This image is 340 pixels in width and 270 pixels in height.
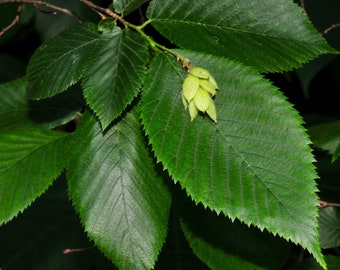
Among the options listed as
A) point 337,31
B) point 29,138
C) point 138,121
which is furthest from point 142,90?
point 337,31

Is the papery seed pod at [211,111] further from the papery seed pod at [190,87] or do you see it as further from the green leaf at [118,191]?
the green leaf at [118,191]

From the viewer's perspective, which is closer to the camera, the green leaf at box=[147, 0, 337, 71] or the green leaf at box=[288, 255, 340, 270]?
the green leaf at box=[147, 0, 337, 71]

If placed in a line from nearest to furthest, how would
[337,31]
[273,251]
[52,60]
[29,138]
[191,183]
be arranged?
[191,183] < [52,60] < [29,138] < [273,251] < [337,31]

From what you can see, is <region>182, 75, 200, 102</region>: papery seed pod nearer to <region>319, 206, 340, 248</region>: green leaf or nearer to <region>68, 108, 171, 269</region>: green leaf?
<region>68, 108, 171, 269</region>: green leaf

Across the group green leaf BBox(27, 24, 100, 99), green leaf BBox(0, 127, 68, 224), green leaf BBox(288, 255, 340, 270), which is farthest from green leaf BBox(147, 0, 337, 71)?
green leaf BBox(288, 255, 340, 270)

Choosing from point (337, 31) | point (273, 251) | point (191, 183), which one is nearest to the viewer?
point (191, 183)

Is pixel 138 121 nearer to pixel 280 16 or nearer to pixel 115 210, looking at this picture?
pixel 115 210

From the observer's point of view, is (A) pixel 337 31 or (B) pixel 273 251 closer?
(B) pixel 273 251
